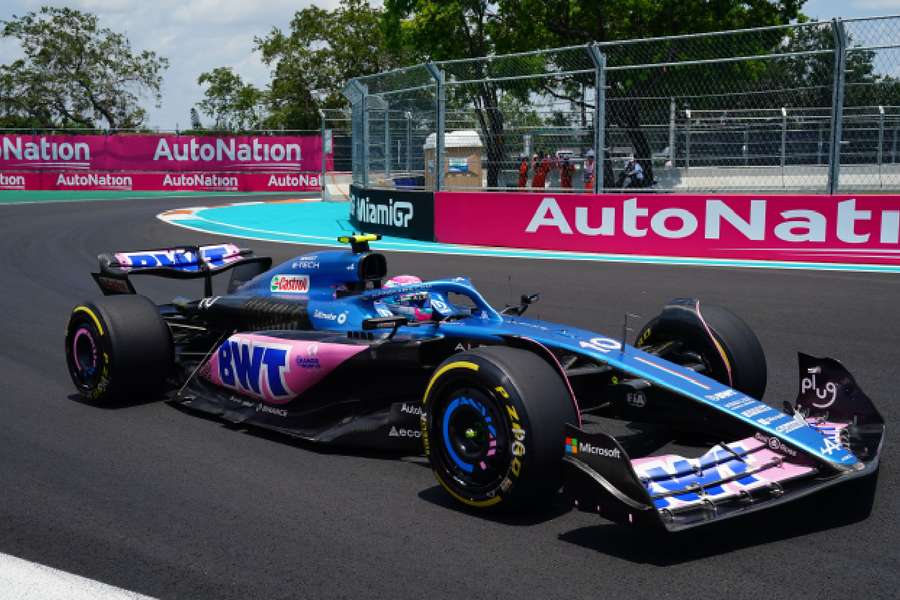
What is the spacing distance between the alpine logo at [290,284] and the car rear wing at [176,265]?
0.82 m

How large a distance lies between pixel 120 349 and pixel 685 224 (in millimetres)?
8989

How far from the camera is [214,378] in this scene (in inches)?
214

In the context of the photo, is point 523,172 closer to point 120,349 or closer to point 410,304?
point 410,304

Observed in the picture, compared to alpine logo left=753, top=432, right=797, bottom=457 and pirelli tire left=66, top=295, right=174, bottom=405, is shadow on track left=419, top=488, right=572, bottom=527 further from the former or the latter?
pirelli tire left=66, top=295, right=174, bottom=405

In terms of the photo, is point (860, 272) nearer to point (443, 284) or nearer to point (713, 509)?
point (443, 284)

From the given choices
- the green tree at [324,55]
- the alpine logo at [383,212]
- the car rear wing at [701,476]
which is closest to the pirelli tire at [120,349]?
the car rear wing at [701,476]

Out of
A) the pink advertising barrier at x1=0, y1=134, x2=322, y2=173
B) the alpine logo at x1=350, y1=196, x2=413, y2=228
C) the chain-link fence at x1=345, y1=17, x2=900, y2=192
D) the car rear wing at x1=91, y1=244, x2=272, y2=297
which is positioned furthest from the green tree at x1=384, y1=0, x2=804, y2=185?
the car rear wing at x1=91, y1=244, x2=272, y2=297

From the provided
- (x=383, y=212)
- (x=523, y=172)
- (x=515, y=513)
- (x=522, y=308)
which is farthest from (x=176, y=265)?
(x=383, y=212)

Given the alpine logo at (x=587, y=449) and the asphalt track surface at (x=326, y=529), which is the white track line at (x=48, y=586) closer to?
the asphalt track surface at (x=326, y=529)

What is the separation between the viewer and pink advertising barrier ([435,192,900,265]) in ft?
37.4

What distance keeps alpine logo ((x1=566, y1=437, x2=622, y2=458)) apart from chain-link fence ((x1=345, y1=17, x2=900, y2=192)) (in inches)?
362

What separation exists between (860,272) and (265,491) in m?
8.81

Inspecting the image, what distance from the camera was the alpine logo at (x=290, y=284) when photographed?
18.0 ft

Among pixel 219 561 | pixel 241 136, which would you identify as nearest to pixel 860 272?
pixel 219 561
